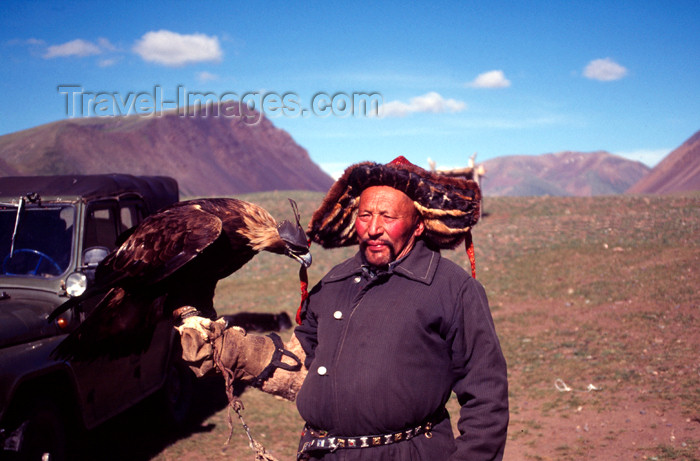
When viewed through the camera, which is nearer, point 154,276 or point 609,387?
point 154,276

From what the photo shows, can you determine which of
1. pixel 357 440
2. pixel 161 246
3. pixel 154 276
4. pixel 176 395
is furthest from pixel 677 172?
pixel 357 440

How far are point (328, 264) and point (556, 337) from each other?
9195mm

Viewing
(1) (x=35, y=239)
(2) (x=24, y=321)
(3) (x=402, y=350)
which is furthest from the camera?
(1) (x=35, y=239)

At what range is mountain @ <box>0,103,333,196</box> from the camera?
191 feet

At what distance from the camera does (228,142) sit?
85688 millimetres

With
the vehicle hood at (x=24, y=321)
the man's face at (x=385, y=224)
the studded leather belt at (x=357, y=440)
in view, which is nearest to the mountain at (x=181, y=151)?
the vehicle hood at (x=24, y=321)

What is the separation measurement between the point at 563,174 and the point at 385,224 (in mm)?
126319

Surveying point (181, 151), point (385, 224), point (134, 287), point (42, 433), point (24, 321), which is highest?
point (181, 151)

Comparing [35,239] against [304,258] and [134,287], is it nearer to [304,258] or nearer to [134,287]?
[134,287]

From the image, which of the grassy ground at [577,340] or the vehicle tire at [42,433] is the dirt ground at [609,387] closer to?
the grassy ground at [577,340]

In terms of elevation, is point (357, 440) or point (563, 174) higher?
point (563, 174)

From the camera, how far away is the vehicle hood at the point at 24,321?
3.80 meters

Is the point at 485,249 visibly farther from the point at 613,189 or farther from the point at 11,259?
the point at 613,189

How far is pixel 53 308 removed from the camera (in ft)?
14.1
